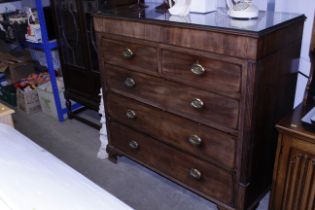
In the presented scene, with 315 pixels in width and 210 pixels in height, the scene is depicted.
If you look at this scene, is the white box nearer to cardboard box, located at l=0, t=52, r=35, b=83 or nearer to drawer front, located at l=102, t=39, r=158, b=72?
drawer front, located at l=102, t=39, r=158, b=72

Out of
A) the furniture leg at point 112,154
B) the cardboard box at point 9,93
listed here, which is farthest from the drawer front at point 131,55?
the cardboard box at point 9,93

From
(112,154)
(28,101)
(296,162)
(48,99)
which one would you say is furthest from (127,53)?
(28,101)

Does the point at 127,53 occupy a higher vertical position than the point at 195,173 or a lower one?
higher

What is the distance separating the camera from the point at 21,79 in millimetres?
3264

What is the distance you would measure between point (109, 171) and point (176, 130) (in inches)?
27.3

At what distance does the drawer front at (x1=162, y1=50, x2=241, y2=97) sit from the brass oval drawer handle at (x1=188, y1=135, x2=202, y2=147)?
10.6 inches

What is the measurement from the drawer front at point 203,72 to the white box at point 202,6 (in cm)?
29

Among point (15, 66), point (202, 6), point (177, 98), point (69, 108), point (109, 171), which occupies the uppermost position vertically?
point (202, 6)

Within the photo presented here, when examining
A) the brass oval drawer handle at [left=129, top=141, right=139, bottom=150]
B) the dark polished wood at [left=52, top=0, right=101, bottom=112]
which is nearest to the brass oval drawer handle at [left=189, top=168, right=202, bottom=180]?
the brass oval drawer handle at [left=129, top=141, right=139, bottom=150]

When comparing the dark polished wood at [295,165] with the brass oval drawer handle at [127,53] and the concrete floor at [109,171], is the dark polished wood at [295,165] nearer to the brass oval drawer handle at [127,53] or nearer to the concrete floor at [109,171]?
the concrete floor at [109,171]

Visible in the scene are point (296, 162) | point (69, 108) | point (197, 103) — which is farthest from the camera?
point (69, 108)

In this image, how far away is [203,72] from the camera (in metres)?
1.42

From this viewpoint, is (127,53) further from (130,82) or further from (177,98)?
(177,98)

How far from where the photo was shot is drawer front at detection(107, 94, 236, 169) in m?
Answer: 1.51
